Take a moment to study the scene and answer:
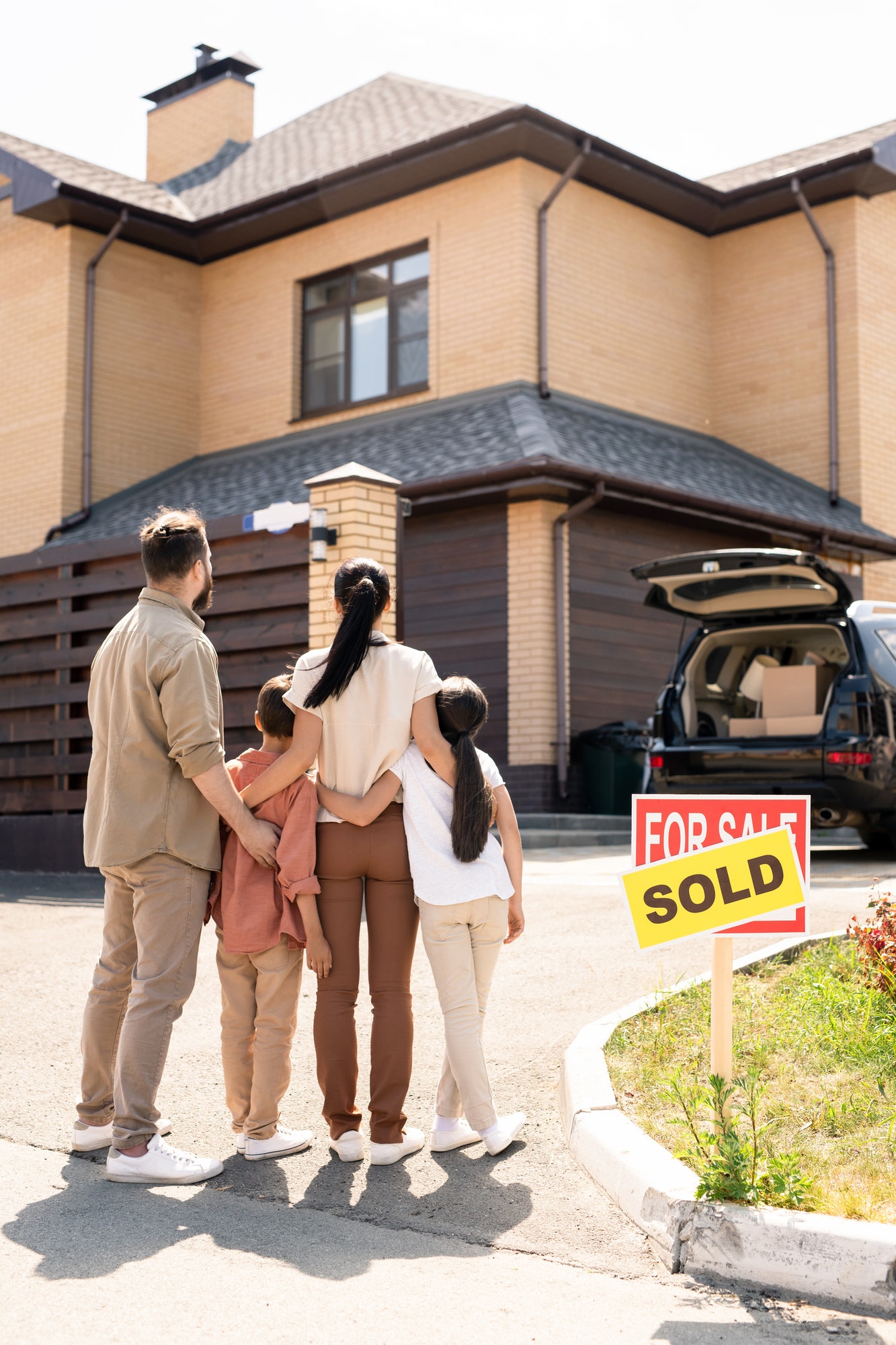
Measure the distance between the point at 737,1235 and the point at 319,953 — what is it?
1.45 metres

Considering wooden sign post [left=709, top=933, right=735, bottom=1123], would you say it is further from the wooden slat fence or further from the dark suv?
the wooden slat fence

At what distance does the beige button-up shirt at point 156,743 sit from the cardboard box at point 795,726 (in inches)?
250

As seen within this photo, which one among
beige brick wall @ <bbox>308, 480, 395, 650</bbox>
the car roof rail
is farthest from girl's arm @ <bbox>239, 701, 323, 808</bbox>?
the car roof rail

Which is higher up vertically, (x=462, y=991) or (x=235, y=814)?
(x=235, y=814)

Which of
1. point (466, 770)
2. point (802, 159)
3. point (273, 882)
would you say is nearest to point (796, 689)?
point (466, 770)

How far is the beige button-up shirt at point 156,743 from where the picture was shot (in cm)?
423

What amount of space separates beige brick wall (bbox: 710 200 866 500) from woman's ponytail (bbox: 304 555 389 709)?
13792 mm

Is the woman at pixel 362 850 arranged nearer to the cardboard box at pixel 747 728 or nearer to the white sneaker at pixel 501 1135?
the white sneaker at pixel 501 1135

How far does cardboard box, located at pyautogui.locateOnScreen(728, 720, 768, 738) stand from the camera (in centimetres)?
1061

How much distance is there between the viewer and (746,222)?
58.9ft

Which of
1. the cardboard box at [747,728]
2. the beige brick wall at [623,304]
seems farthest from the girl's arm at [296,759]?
the beige brick wall at [623,304]

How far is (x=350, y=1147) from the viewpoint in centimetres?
421

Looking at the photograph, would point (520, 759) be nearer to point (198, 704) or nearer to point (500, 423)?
point (500, 423)

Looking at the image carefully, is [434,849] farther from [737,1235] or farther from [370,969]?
[737,1235]
